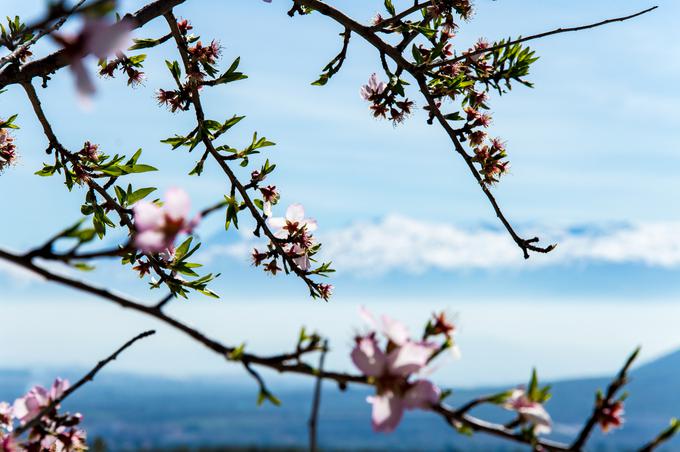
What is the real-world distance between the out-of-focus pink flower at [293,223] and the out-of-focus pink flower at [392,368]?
3.85 metres

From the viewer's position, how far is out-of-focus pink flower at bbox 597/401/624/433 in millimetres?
2066

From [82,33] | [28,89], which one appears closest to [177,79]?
[28,89]

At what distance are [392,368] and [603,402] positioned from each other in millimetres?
601

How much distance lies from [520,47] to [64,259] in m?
5.21

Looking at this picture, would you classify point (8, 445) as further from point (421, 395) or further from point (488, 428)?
point (488, 428)

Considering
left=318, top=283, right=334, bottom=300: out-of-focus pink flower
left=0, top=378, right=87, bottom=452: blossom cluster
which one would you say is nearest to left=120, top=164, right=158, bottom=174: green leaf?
left=318, top=283, right=334, bottom=300: out-of-focus pink flower

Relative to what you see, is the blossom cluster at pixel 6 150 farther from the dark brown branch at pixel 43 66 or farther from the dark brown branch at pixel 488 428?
the dark brown branch at pixel 488 428

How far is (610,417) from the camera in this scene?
2084 mm

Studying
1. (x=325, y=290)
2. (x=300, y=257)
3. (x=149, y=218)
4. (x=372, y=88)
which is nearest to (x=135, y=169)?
(x=300, y=257)

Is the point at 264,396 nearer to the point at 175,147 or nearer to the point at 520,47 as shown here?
the point at 175,147

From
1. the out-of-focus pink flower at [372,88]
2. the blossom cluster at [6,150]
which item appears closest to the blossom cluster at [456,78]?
the out-of-focus pink flower at [372,88]

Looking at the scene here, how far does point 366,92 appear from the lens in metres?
6.51

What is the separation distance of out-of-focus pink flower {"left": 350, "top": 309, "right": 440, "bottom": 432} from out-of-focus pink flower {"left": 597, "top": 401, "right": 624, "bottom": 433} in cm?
50

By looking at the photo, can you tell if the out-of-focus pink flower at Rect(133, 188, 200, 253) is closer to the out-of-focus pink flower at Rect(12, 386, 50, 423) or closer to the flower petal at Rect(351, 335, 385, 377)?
the flower petal at Rect(351, 335, 385, 377)
